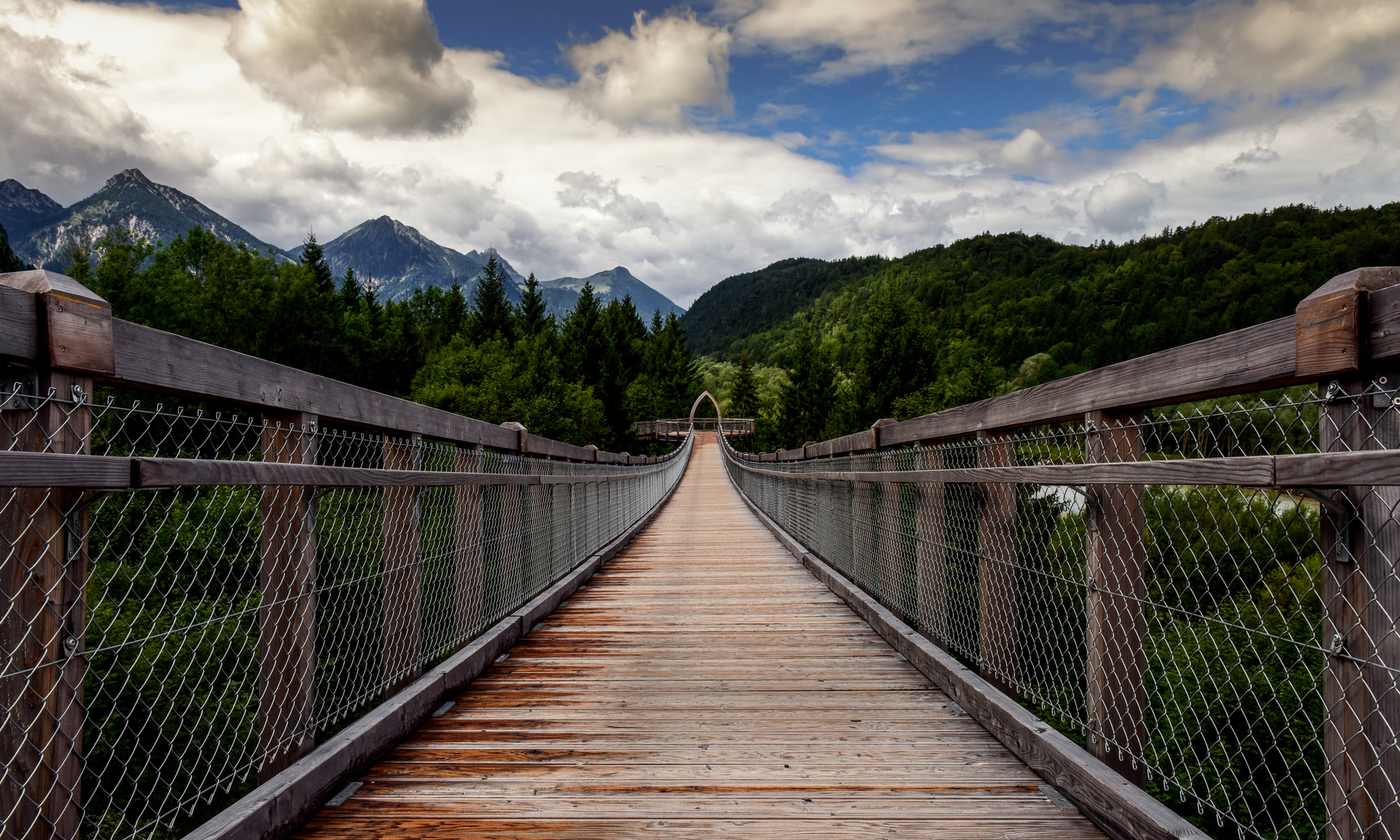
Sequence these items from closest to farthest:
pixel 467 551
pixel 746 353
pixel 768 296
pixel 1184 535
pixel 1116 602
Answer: pixel 1116 602 → pixel 1184 535 → pixel 467 551 → pixel 746 353 → pixel 768 296

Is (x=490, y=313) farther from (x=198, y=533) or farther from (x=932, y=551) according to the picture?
(x=198, y=533)

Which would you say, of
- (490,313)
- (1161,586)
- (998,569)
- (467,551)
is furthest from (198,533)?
(490,313)

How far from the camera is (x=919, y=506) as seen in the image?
4406 millimetres

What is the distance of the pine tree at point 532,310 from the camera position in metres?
69.7

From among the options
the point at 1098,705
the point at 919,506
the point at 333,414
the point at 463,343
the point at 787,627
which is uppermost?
the point at 463,343

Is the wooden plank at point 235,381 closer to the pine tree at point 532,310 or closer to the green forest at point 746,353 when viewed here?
the green forest at point 746,353

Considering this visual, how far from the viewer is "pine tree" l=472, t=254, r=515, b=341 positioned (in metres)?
66.8

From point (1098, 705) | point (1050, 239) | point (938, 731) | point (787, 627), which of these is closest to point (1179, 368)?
point (1098, 705)

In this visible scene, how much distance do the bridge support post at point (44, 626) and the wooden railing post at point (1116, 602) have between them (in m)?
2.83

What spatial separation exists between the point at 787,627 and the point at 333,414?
3476 mm

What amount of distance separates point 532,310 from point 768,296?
112 metres

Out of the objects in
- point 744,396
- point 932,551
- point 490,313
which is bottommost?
point 932,551

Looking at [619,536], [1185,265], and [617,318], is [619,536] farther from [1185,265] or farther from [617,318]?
[1185,265]

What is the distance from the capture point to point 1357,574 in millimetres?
1680
